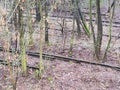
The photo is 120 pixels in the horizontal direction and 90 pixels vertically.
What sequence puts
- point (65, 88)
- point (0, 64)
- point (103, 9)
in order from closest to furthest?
point (65, 88)
point (0, 64)
point (103, 9)

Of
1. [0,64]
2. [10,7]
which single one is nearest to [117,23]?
[0,64]

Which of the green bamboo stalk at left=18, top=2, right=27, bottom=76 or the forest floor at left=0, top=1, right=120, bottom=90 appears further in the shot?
the forest floor at left=0, top=1, right=120, bottom=90

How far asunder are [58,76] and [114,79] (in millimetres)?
1650

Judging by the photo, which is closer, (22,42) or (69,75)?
(22,42)

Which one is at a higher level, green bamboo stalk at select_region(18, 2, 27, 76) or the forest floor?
green bamboo stalk at select_region(18, 2, 27, 76)

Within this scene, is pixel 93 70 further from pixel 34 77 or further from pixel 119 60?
pixel 34 77

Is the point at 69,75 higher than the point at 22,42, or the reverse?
the point at 22,42

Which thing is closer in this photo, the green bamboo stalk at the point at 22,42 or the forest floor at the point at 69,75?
the green bamboo stalk at the point at 22,42

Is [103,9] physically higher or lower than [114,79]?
higher

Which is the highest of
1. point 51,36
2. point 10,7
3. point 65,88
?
point 10,7

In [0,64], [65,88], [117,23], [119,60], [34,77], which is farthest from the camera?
[117,23]

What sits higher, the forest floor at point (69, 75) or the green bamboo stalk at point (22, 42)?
the green bamboo stalk at point (22, 42)

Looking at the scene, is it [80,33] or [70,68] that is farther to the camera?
[80,33]

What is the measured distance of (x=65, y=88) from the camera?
7.42m
